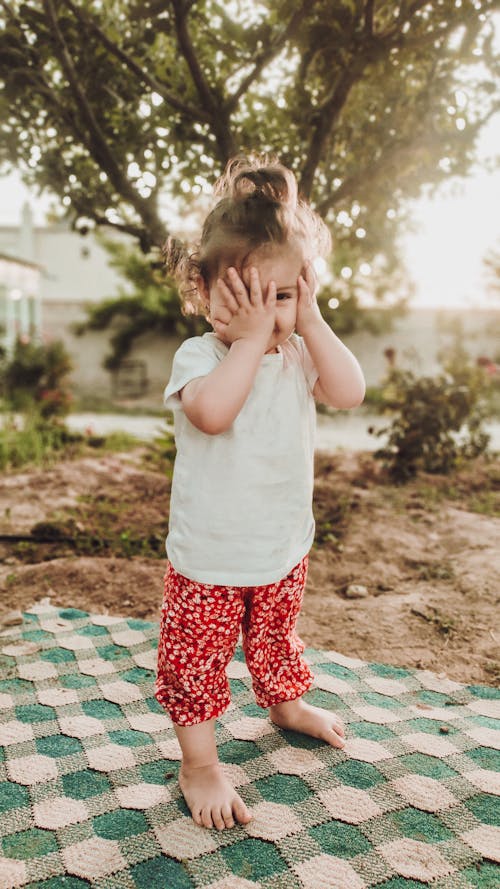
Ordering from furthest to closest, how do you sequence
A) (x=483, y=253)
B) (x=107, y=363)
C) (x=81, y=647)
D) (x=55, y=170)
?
(x=107, y=363) → (x=483, y=253) → (x=55, y=170) → (x=81, y=647)

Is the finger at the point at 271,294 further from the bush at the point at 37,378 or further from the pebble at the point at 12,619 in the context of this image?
the bush at the point at 37,378

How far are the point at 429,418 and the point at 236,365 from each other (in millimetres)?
3956

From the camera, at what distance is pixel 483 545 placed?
129 inches

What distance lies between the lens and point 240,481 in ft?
4.63

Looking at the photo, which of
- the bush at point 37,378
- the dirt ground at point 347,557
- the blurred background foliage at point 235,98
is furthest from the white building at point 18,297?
the blurred background foliage at point 235,98

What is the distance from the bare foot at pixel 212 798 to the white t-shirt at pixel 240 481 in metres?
0.43

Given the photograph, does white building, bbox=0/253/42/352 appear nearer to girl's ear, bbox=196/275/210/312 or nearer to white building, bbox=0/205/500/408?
white building, bbox=0/205/500/408

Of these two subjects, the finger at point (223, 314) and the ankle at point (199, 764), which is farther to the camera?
the ankle at point (199, 764)

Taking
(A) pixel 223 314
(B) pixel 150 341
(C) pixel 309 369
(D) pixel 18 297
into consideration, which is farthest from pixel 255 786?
(D) pixel 18 297

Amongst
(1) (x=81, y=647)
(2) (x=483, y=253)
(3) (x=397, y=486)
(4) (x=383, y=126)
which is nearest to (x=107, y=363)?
(2) (x=483, y=253)

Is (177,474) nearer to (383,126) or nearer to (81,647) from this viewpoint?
(81,647)

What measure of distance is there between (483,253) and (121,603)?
11.6 meters

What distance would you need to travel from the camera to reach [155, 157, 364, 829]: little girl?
135 cm

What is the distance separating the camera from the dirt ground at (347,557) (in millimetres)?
2389
